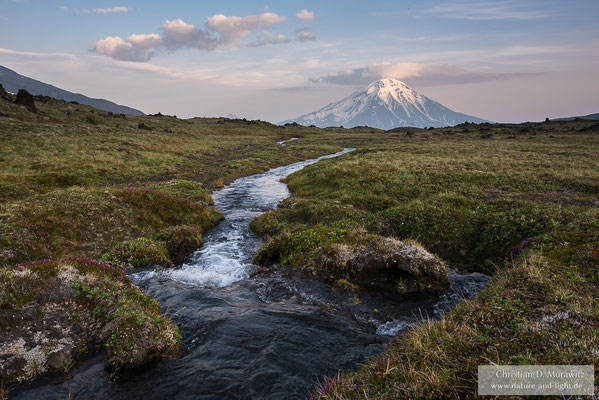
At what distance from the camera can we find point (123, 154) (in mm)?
48938

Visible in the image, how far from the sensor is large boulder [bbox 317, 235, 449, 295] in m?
11.7

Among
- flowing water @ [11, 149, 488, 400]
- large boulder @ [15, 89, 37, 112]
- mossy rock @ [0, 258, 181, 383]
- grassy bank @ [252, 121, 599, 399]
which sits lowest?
flowing water @ [11, 149, 488, 400]

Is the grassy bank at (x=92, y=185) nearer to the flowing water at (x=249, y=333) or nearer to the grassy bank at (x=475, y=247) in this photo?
the flowing water at (x=249, y=333)

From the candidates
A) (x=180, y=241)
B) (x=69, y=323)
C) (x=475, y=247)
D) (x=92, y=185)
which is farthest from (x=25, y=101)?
(x=475, y=247)

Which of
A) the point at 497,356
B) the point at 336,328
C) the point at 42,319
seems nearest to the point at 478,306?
the point at 497,356

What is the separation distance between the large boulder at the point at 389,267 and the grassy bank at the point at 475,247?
138 centimetres

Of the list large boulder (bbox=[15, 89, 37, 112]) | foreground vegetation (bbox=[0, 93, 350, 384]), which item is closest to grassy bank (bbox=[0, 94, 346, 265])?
foreground vegetation (bbox=[0, 93, 350, 384])

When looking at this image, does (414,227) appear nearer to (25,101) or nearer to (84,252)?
(84,252)

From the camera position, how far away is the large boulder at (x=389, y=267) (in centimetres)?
1171

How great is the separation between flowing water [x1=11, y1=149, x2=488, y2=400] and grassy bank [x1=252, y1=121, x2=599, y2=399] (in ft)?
4.16

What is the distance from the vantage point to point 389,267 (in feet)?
39.7

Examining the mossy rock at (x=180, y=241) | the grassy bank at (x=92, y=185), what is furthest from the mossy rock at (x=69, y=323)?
the mossy rock at (x=180, y=241)

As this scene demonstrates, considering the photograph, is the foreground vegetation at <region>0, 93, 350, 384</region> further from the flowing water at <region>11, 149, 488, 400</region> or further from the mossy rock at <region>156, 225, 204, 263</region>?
the flowing water at <region>11, 149, 488, 400</region>

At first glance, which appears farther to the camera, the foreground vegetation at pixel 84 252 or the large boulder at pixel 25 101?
the large boulder at pixel 25 101
